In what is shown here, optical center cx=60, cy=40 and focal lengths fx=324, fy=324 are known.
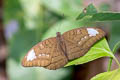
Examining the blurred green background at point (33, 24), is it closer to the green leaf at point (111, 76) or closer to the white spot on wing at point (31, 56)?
→ the white spot on wing at point (31, 56)

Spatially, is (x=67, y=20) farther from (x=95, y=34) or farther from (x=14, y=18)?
(x=95, y=34)

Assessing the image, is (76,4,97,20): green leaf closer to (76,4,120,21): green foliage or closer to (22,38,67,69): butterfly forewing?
(76,4,120,21): green foliage

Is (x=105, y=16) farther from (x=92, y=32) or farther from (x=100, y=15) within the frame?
(x=92, y=32)

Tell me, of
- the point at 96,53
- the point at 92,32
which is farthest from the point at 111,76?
the point at 92,32

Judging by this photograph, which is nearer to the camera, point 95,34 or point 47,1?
point 95,34

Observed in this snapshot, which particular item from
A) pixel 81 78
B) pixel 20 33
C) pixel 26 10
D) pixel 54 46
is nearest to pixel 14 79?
pixel 20 33

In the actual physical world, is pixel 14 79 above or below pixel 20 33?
below

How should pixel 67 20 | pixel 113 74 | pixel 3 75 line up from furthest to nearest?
pixel 3 75
pixel 67 20
pixel 113 74
